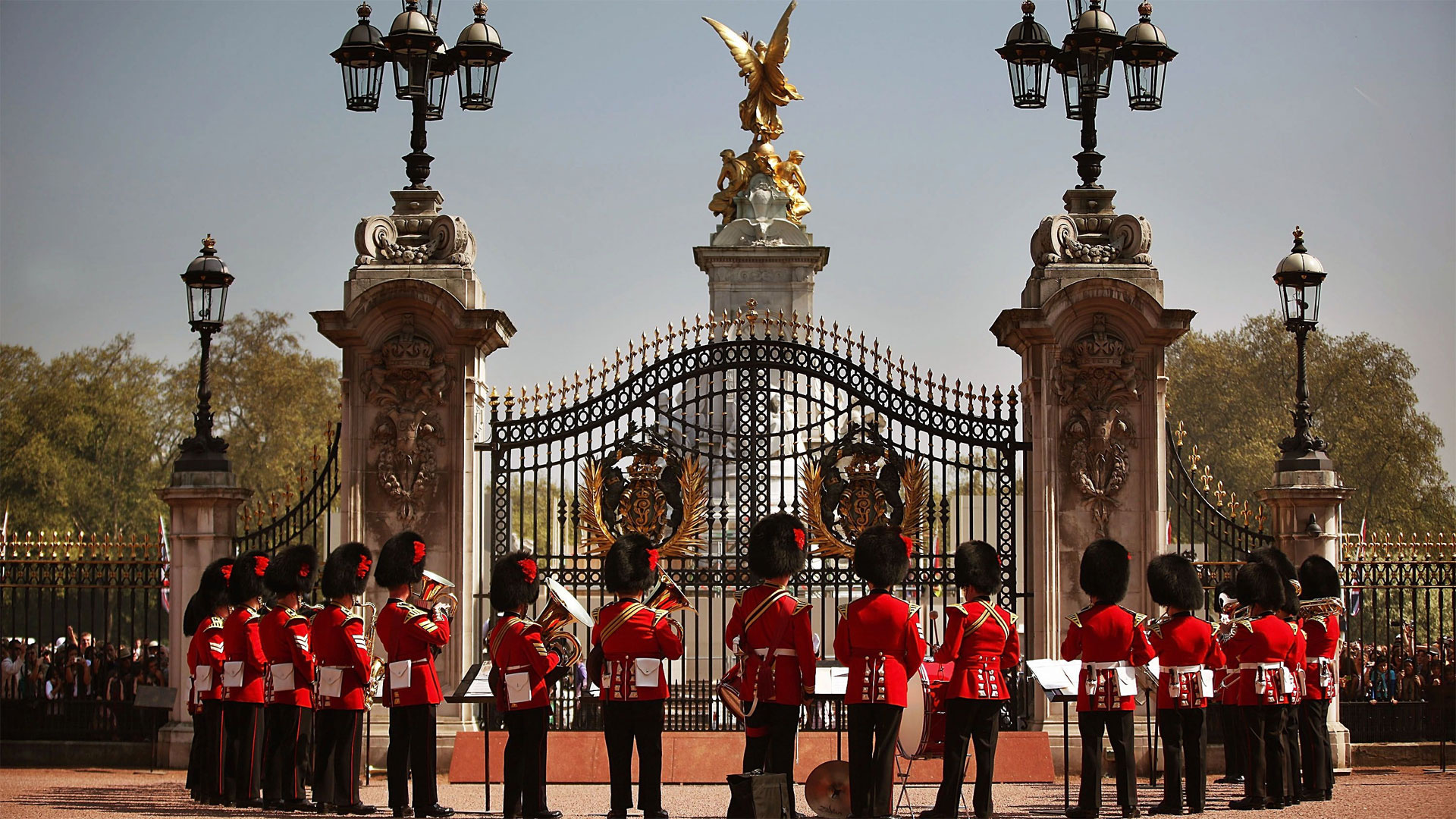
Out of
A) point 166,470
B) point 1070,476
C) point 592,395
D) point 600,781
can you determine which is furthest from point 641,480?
point 166,470

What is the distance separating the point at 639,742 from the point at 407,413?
15.5 ft

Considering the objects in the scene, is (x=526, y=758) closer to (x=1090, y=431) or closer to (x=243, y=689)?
(x=243, y=689)

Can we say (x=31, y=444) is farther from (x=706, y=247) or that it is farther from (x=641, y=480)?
(x=641, y=480)

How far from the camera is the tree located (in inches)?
1480

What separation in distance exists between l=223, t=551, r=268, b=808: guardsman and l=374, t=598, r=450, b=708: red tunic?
1180 mm

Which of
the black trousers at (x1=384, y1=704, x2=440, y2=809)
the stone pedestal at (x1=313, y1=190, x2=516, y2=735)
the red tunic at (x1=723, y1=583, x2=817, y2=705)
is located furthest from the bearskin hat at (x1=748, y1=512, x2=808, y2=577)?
the stone pedestal at (x1=313, y1=190, x2=516, y2=735)

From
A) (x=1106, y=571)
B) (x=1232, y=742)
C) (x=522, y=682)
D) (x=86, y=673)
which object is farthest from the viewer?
(x=86, y=673)

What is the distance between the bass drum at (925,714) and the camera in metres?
10.8

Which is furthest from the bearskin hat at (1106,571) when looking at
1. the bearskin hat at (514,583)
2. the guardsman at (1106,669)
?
the bearskin hat at (514,583)

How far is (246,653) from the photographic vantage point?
470 inches

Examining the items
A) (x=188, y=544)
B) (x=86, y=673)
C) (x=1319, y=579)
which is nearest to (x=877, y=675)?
(x=1319, y=579)

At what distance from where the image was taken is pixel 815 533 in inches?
567

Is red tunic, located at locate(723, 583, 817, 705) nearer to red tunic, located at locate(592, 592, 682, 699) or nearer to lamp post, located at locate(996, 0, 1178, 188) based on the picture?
red tunic, located at locate(592, 592, 682, 699)

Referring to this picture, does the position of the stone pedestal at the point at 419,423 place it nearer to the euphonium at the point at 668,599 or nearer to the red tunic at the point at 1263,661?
the euphonium at the point at 668,599
